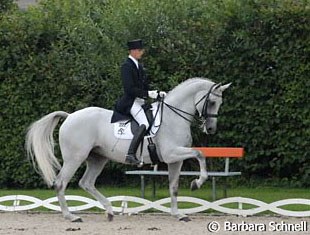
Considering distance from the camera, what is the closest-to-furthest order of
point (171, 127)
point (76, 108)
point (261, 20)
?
point (171, 127) < point (261, 20) < point (76, 108)

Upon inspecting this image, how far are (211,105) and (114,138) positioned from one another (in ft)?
5.10

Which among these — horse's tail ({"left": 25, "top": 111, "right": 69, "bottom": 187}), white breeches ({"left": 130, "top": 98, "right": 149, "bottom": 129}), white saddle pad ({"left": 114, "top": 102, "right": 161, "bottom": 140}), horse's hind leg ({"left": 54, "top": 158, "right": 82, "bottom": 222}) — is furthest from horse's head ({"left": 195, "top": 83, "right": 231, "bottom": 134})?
horse's tail ({"left": 25, "top": 111, "right": 69, "bottom": 187})

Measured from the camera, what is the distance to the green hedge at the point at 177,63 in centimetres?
1734

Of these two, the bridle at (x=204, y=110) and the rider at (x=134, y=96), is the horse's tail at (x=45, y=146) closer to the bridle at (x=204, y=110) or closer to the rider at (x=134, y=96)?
the rider at (x=134, y=96)

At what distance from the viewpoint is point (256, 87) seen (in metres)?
17.6

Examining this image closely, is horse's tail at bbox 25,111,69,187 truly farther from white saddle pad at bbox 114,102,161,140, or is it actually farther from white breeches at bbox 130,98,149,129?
white breeches at bbox 130,98,149,129

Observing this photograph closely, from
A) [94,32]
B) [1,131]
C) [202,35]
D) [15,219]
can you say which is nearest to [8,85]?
[1,131]

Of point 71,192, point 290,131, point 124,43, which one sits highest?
point 124,43

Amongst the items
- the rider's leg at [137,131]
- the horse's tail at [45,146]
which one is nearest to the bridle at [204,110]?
the rider's leg at [137,131]

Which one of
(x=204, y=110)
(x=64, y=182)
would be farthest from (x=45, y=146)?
(x=204, y=110)

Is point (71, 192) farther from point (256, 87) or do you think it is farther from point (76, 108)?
point (256, 87)

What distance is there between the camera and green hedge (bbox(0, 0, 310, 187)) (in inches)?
683

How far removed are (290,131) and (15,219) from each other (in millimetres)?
5911

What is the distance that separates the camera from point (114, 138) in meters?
13.9
